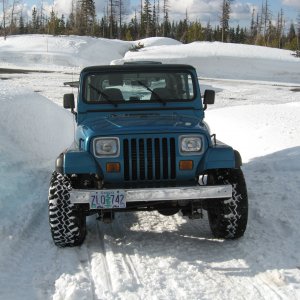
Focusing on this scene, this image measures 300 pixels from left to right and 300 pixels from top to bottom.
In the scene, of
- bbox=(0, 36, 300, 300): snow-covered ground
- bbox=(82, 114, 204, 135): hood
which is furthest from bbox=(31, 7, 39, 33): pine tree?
bbox=(82, 114, 204, 135): hood

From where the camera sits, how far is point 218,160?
4.51m

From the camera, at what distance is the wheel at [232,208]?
15.0ft

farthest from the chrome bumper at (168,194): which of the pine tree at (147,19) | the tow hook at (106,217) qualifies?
the pine tree at (147,19)

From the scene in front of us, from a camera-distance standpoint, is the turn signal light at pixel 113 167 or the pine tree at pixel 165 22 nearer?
the turn signal light at pixel 113 167

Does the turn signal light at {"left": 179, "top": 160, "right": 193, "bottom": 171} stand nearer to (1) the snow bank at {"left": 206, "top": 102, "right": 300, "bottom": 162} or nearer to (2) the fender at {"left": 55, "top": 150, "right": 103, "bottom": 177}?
(2) the fender at {"left": 55, "top": 150, "right": 103, "bottom": 177}

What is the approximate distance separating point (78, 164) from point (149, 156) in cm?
66

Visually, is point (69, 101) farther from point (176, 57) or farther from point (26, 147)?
point (176, 57)

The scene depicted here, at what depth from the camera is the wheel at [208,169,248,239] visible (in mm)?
4574

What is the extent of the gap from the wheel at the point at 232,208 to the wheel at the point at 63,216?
1.34 m

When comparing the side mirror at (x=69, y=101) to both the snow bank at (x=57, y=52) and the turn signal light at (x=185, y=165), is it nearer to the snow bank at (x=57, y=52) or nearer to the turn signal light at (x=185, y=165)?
the turn signal light at (x=185, y=165)

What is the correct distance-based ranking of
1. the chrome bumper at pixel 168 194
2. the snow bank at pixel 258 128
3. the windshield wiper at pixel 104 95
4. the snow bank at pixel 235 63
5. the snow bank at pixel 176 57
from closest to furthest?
the chrome bumper at pixel 168 194 < the windshield wiper at pixel 104 95 < the snow bank at pixel 258 128 < the snow bank at pixel 235 63 < the snow bank at pixel 176 57

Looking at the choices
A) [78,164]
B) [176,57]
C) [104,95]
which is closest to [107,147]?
[78,164]

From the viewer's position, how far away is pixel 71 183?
4.61 m

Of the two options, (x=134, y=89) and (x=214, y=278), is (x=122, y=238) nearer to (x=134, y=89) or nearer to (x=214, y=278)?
(x=214, y=278)
